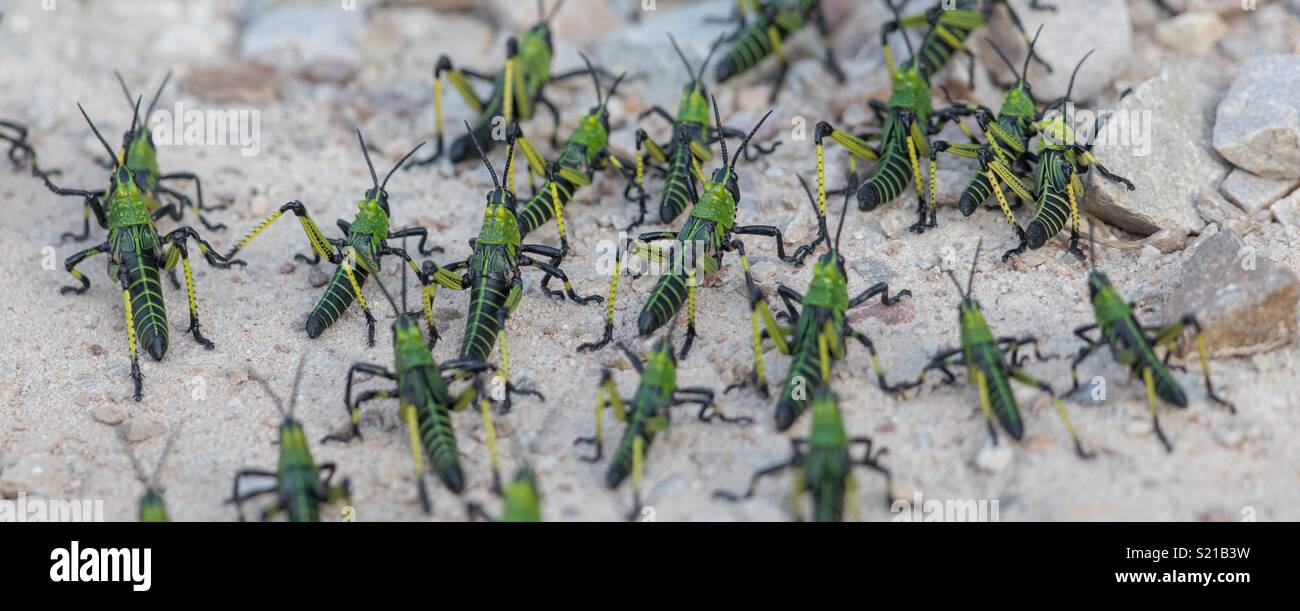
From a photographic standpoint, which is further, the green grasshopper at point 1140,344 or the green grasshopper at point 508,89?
the green grasshopper at point 508,89

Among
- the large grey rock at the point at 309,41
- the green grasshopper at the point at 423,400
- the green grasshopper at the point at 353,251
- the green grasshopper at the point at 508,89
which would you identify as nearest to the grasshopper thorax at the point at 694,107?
the green grasshopper at the point at 508,89

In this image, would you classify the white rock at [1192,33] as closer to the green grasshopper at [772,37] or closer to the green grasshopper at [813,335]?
the green grasshopper at [772,37]

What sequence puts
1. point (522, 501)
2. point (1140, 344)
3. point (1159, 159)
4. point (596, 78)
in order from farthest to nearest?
point (596, 78) < point (1159, 159) < point (1140, 344) < point (522, 501)

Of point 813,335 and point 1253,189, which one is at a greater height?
point 1253,189

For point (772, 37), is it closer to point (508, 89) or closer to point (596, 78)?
point (596, 78)

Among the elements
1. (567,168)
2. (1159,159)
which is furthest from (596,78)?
(1159,159)

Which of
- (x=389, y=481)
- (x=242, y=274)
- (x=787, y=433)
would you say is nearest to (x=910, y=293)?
(x=787, y=433)
